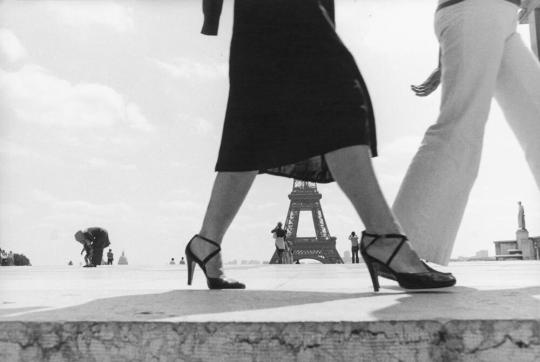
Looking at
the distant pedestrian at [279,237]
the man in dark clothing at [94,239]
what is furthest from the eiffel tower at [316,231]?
the man in dark clothing at [94,239]

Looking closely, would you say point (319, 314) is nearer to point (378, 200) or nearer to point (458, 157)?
point (378, 200)

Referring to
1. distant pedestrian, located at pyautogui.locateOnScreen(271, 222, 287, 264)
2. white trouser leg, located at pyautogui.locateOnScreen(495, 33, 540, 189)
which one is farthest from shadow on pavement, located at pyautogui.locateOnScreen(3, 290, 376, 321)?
distant pedestrian, located at pyautogui.locateOnScreen(271, 222, 287, 264)

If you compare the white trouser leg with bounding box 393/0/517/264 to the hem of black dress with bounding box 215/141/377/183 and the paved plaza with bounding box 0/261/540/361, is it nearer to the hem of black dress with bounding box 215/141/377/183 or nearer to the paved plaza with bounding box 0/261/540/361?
the hem of black dress with bounding box 215/141/377/183

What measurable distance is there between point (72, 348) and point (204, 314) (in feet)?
0.98

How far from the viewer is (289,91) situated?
7.04 ft

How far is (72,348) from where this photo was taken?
122 cm

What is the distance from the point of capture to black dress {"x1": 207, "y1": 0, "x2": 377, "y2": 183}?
6.84 ft

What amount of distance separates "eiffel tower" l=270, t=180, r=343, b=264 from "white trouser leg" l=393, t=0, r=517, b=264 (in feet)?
→ 101

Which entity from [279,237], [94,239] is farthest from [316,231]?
[94,239]

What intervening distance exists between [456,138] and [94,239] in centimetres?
1087

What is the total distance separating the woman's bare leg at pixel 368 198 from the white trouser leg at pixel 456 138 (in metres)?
0.45

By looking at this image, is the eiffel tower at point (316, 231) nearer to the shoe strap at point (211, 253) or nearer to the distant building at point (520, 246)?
the distant building at point (520, 246)

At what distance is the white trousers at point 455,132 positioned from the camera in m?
2.54

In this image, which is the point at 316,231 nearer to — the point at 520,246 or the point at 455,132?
the point at 520,246
